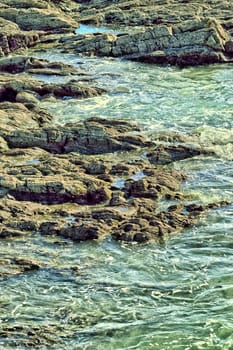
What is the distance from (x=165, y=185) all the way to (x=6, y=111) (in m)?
8.75

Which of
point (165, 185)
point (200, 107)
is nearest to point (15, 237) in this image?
point (165, 185)

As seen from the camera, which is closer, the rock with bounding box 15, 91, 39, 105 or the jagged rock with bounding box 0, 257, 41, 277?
the jagged rock with bounding box 0, 257, 41, 277

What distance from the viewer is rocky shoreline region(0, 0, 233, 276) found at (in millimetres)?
17953

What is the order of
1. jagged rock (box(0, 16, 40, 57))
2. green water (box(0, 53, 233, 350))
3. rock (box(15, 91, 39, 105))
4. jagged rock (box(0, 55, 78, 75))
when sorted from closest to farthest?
1. green water (box(0, 53, 233, 350))
2. rock (box(15, 91, 39, 105))
3. jagged rock (box(0, 55, 78, 75))
4. jagged rock (box(0, 16, 40, 57))

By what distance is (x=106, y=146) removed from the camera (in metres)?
23.3

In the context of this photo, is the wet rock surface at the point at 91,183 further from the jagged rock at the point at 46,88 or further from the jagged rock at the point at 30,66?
the jagged rock at the point at 30,66

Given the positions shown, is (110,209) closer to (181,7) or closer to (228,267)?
(228,267)

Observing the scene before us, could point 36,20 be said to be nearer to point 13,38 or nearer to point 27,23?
point 27,23

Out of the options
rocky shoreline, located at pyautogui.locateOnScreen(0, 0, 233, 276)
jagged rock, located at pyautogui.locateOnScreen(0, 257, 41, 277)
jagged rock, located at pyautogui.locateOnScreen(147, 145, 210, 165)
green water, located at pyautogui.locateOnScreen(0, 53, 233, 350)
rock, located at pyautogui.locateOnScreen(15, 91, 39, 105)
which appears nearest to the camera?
green water, located at pyautogui.locateOnScreen(0, 53, 233, 350)

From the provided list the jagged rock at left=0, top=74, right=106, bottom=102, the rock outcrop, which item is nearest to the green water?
the jagged rock at left=0, top=74, right=106, bottom=102

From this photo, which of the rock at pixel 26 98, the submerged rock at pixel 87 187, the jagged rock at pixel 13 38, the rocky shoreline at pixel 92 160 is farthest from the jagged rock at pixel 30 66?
the submerged rock at pixel 87 187

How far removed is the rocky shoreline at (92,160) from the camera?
1795 centimetres

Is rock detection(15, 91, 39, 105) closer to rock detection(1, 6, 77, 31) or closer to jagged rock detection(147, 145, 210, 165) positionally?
jagged rock detection(147, 145, 210, 165)

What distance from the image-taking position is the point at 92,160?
2175cm
